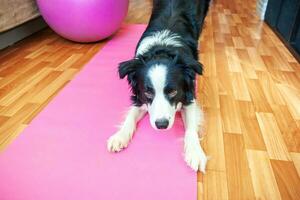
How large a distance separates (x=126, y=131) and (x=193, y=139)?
15.5 inches

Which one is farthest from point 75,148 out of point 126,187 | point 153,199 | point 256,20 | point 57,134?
point 256,20

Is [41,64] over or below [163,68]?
below

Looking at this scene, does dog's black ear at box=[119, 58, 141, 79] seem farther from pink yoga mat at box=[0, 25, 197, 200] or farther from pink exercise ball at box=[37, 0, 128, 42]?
pink exercise ball at box=[37, 0, 128, 42]

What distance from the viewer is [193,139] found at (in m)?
1.57

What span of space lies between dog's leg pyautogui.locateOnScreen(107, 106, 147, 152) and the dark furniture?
191 centimetres

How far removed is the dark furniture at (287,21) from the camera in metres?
2.98

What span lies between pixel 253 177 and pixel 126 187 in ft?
2.11

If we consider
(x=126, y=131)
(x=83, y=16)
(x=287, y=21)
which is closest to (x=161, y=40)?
(x=126, y=131)

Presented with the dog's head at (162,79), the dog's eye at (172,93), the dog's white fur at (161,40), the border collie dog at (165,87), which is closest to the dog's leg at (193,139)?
the border collie dog at (165,87)

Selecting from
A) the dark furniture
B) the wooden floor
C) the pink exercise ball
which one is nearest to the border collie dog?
the wooden floor

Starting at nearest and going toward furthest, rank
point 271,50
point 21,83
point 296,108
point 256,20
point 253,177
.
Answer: point 253,177
point 296,108
point 21,83
point 271,50
point 256,20

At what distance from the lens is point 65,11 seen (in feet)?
9.00

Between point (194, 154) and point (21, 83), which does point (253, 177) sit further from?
point (21, 83)

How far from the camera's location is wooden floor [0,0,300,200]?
1.42m
